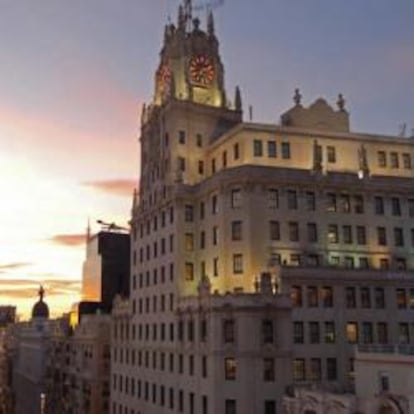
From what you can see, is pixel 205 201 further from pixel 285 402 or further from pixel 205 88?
pixel 285 402

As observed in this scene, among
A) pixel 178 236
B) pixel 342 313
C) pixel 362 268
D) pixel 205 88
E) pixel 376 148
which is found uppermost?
pixel 205 88

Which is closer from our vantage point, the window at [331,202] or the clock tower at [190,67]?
the window at [331,202]

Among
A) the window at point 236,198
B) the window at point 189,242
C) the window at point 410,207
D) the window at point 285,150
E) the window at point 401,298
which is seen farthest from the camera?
the window at point 189,242

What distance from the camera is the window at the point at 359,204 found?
78875 millimetres

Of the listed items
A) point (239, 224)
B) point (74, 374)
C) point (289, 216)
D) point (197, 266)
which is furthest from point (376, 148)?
point (74, 374)

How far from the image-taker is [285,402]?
63125mm

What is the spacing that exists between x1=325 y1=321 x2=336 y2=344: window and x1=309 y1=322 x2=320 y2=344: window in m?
1.12

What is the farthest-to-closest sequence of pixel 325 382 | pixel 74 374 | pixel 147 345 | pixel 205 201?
pixel 74 374
pixel 147 345
pixel 205 201
pixel 325 382

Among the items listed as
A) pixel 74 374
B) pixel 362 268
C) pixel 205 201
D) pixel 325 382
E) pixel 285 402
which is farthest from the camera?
pixel 74 374

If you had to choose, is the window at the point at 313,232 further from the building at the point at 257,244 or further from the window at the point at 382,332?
the window at the point at 382,332

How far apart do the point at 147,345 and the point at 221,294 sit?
85.6 ft

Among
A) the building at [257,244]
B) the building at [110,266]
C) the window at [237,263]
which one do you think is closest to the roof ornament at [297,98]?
the building at [257,244]

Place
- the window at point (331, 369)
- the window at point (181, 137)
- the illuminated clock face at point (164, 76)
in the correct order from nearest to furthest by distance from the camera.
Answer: the window at point (331, 369) < the window at point (181, 137) < the illuminated clock face at point (164, 76)

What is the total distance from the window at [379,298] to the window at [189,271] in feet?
77.0
